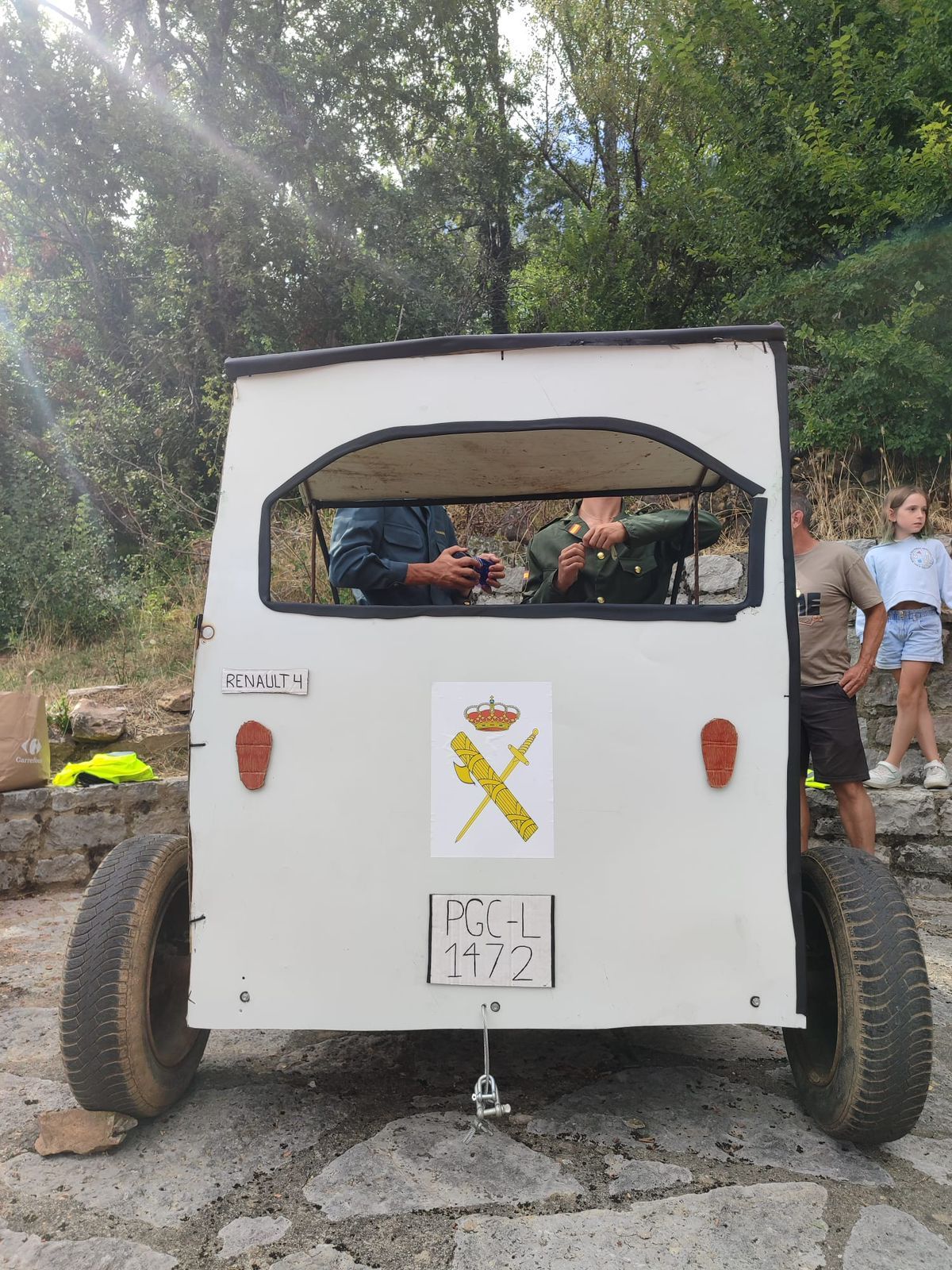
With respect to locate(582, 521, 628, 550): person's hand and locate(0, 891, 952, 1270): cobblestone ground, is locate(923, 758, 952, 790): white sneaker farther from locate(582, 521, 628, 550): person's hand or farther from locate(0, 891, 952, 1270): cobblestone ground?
locate(582, 521, 628, 550): person's hand

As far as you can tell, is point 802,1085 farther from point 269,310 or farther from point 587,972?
point 269,310

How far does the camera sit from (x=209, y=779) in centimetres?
234

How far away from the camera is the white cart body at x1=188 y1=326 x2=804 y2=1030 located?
2248 millimetres

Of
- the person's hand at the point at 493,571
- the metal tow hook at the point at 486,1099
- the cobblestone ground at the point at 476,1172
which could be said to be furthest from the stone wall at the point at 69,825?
the metal tow hook at the point at 486,1099

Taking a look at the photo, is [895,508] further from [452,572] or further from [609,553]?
[452,572]

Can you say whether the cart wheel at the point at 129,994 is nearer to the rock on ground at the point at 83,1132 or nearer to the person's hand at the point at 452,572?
the rock on ground at the point at 83,1132

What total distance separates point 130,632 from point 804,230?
715 centimetres

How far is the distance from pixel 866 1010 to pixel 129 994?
1.81 m

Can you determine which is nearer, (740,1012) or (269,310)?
(740,1012)

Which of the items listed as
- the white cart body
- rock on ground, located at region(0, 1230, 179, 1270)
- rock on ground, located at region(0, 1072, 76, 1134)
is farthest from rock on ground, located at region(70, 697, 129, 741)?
rock on ground, located at region(0, 1230, 179, 1270)

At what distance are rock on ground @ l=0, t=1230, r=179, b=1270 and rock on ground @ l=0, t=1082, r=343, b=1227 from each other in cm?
10

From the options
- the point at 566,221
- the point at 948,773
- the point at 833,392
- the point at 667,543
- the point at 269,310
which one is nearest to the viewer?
the point at 667,543

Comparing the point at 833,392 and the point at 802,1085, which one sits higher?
the point at 833,392

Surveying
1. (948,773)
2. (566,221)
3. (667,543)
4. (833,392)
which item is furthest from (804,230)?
(667,543)
